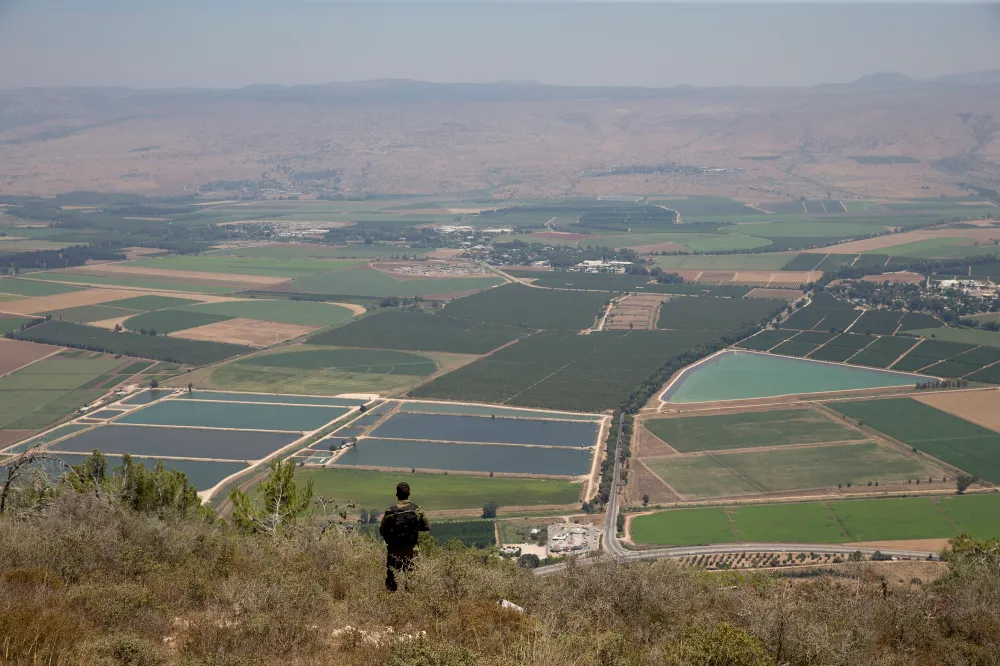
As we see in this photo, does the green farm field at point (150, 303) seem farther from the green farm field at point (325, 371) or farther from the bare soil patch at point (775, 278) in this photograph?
the bare soil patch at point (775, 278)

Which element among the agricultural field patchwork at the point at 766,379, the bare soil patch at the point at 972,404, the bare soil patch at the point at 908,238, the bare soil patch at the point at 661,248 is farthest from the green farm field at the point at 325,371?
the bare soil patch at the point at 908,238

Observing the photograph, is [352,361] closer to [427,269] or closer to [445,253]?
[427,269]

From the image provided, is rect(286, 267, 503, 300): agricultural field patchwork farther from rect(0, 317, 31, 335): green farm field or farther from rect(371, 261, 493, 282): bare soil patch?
rect(0, 317, 31, 335): green farm field

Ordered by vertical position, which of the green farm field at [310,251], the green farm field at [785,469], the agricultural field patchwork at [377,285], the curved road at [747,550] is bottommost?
the green farm field at [785,469]

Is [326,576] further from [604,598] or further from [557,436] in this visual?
[557,436]

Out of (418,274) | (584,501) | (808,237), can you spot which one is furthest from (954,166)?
(584,501)

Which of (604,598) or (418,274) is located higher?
(604,598)

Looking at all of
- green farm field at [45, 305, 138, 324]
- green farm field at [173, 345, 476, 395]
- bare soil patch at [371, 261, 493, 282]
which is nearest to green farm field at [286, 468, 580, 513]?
green farm field at [173, 345, 476, 395]
